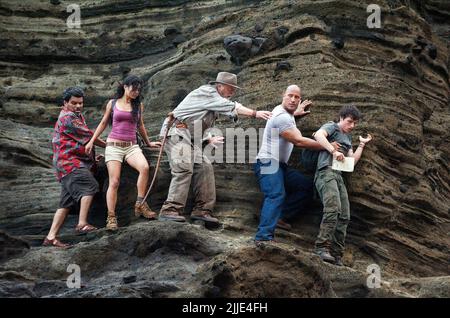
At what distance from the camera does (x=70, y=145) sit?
1812cm

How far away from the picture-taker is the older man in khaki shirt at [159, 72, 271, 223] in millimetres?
17359

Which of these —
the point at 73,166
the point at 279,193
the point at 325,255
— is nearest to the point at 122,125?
the point at 73,166

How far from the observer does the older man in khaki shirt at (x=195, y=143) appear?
17.4m

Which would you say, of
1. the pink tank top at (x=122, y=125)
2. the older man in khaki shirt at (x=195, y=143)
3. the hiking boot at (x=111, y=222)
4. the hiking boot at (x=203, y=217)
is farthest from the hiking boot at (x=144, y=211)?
the pink tank top at (x=122, y=125)

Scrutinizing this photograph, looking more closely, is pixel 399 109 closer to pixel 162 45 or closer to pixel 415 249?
pixel 415 249

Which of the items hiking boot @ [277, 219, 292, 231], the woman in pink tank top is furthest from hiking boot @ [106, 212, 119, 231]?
hiking boot @ [277, 219, 292, 231]

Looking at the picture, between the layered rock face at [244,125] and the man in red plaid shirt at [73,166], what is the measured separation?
484mm

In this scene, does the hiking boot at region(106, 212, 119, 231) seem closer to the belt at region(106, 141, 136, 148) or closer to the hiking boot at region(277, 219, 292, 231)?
the belt at region(106, 141, 136, 148)

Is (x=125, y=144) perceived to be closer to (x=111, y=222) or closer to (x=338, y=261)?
(x=111, y=222)

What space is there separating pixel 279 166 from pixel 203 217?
1589 millimetres

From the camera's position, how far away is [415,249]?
719 inches

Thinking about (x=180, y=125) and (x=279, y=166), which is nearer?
(x=279, y=166)

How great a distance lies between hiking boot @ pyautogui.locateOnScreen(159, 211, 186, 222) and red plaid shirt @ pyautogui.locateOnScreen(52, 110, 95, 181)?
1.90 m

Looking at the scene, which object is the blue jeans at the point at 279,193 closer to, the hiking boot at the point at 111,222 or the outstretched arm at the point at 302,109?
the outstretched arm at the point at 302,109
